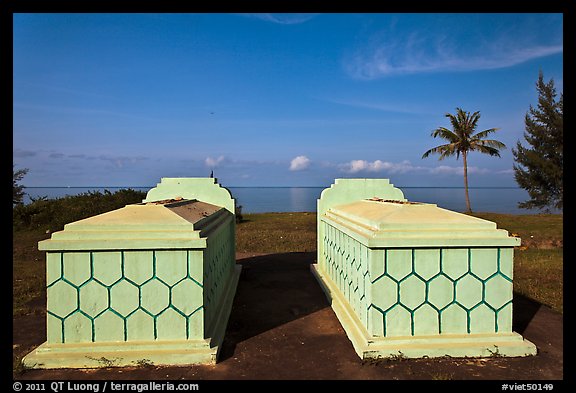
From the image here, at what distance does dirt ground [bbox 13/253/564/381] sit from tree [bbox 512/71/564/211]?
30357 millimetres

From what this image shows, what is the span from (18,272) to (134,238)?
24.7 feet

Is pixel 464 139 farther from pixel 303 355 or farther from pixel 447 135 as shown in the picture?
pixel 303 355

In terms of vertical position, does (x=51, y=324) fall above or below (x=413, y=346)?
above

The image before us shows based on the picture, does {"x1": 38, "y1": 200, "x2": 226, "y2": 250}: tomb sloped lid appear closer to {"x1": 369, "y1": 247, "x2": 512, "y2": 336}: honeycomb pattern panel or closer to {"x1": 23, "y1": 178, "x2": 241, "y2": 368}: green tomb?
{"x1": 23, "y1": 178, "x2": 241, "y2": 368}: green tomb

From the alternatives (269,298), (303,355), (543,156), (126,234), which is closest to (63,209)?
(269,298)

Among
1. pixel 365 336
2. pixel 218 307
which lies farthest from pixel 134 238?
pixel 365 336

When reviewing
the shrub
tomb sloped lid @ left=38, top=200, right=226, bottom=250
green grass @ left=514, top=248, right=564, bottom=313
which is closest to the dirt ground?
green grass @ left=514, top=248, right=564, bottom=313

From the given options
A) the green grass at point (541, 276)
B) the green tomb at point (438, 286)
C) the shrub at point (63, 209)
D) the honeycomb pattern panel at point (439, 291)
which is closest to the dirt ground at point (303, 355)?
the green tomb at point (438, 286)

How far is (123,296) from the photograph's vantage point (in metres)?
3.85

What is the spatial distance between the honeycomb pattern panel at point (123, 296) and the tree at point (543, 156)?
34.5m

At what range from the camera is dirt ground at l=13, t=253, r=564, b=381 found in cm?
342

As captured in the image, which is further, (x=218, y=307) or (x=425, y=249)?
(x=218, y=307)
